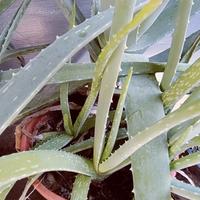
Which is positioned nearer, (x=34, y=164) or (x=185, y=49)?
(x=34, y=164)

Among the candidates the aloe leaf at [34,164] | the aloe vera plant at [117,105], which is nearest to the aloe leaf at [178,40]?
the aloe vera plant at [117,105]

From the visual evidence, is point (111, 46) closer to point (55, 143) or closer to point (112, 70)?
point (112, 70)

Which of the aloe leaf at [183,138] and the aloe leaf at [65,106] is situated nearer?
the aloe leaf at [183,138]

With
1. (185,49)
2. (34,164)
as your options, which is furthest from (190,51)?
(34,164)

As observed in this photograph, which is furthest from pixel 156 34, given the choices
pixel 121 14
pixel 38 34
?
pixel 38 34

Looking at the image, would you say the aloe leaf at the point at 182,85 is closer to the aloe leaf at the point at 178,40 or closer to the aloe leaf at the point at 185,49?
the aloe leaf at the point at 178,40
